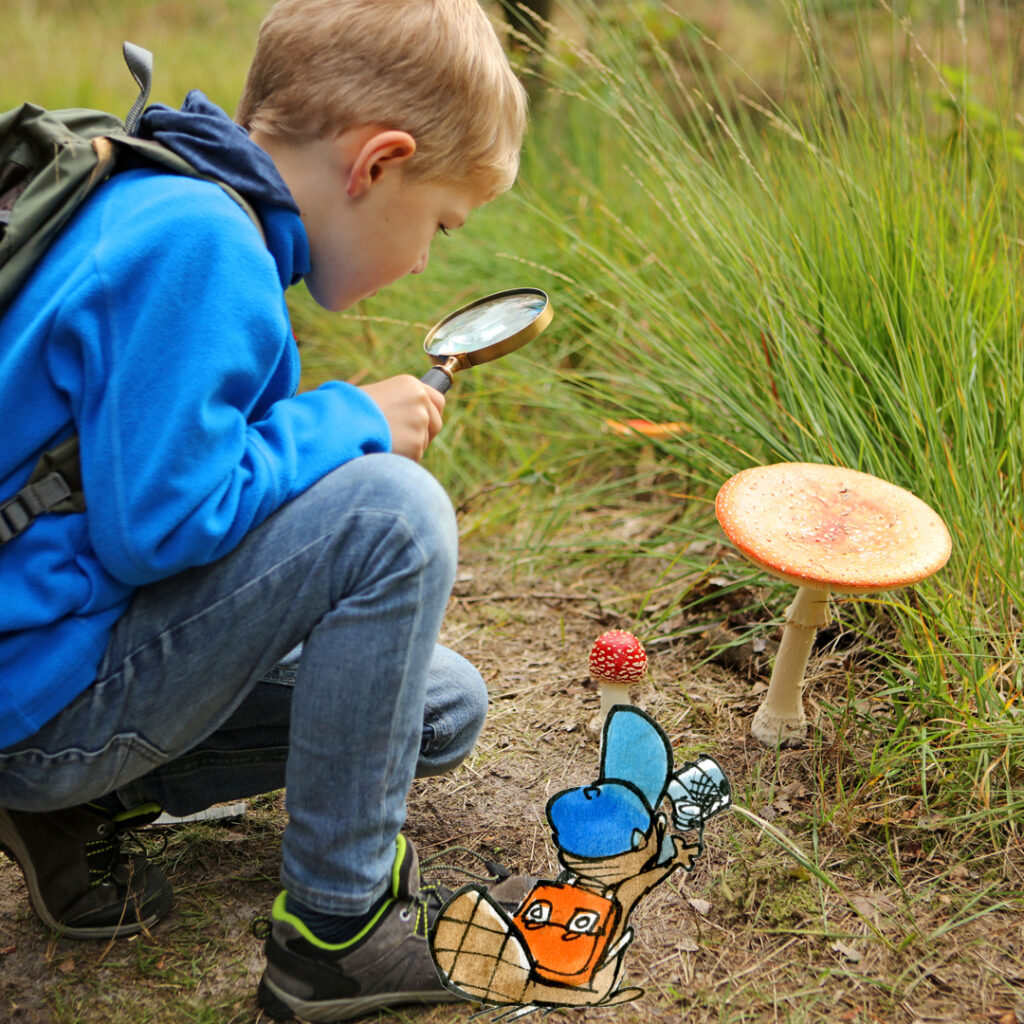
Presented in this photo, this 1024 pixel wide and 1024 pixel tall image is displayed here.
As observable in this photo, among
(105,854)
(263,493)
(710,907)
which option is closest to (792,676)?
(710,907)

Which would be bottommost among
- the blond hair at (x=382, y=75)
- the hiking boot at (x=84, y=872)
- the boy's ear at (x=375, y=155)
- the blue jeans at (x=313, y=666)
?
the hiking boot at (x=84, y=872)

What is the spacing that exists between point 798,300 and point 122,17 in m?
7.42

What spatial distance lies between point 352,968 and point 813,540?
2.93ft

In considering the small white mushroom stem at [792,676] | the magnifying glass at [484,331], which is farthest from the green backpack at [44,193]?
the small white mushroom stem at [792,676]

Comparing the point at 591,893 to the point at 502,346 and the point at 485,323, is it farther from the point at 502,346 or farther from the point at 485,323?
the point at 485,323

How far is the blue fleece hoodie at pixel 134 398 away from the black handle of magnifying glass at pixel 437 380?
345 millimetres

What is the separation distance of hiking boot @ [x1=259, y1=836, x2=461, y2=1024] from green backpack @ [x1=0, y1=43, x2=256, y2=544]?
1.96ft

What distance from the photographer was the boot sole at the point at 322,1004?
131cm

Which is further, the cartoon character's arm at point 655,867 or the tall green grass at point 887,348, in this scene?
the tall green grass at point 887,348

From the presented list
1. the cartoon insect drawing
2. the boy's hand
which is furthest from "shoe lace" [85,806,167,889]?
the boy's hand

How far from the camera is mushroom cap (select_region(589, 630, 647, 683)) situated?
166 cm

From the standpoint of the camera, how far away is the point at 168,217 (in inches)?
42.7

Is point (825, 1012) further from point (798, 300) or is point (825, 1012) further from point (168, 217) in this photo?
point (798, 300)

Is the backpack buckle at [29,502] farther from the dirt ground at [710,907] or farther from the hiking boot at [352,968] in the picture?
the dirt ground at [710,907]
